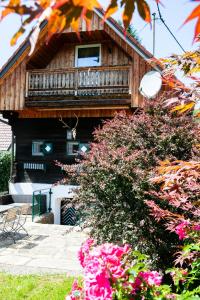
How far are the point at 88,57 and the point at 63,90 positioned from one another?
2266mm

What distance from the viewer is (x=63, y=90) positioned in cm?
1327

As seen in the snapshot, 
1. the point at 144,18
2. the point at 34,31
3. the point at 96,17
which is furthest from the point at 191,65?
the point at 96,17

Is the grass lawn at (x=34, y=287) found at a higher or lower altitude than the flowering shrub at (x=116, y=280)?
lower

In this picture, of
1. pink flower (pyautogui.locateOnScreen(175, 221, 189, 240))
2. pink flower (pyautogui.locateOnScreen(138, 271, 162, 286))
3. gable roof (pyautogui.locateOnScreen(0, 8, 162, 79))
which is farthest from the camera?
gable roof (pyautogui.locateOnScreen(0, 8, 162, 79))

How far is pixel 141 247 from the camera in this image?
5477mm

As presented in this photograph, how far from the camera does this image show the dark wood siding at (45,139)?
48.2ft

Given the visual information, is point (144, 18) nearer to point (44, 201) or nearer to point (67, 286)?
point (67, 286)

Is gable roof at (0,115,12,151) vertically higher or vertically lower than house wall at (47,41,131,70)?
lower

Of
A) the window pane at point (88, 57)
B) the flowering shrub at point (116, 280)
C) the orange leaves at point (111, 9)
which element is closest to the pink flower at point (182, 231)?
the flowering shrub at point (116, 280)

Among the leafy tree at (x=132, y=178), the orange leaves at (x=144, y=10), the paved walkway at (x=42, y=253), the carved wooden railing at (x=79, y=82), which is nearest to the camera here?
the orange leaves at (x=144, y=10)

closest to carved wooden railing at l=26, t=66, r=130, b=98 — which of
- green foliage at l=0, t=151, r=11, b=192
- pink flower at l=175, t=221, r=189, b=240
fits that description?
green foliage at l=0, t=151, r=11, b=192

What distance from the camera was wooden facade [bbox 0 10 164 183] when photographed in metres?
12.6

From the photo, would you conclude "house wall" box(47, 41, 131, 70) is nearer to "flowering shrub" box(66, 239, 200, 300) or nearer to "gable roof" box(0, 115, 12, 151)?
"gable roof" box(0, 115, 12, 151)

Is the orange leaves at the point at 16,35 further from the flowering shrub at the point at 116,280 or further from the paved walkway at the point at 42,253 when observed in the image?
the paved walkway at the point at 42,253
